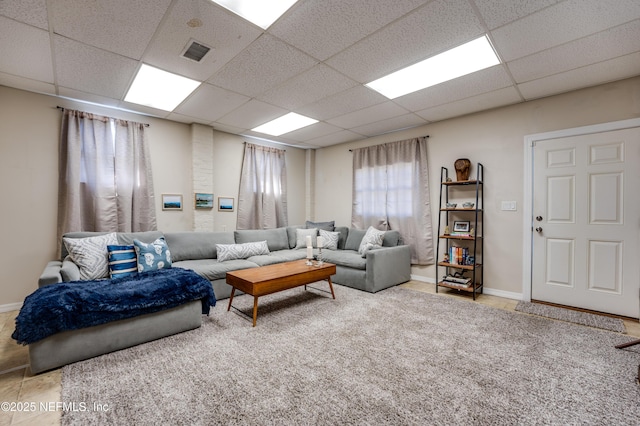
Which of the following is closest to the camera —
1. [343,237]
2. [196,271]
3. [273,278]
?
[273,278]

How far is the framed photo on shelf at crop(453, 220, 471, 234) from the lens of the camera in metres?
4.05

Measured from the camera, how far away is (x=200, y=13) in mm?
2010

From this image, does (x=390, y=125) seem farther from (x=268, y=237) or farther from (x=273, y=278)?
(x=273, y=278)

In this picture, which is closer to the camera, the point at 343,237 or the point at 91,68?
the point at 91,68

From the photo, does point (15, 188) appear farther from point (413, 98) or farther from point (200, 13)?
point (413, 98)

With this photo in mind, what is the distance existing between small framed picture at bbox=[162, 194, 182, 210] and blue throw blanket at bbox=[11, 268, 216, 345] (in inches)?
69.0

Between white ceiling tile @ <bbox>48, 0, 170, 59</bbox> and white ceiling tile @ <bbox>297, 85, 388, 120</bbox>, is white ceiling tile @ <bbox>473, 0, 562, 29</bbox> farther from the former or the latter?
white ceiling tile @ <bbox>48, 0, 170, 59</bbox>

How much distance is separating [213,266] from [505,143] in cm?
426

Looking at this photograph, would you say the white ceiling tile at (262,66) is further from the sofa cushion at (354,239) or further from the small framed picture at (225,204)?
the sofa cushion at (354,239)

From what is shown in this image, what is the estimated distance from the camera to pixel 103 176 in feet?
12.6

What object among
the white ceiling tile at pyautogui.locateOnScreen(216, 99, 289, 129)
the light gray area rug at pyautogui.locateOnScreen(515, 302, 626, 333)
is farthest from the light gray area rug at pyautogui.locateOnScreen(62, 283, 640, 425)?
the white ceiling tile at pyautogui.locateOnScreen(216, 99, 289, 129)

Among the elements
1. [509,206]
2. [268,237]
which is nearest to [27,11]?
[268,237]

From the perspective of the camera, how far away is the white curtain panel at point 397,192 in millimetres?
4605

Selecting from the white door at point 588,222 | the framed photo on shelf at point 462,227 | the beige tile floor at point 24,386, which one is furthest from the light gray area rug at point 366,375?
the framed photo on shelf at point 462,227
